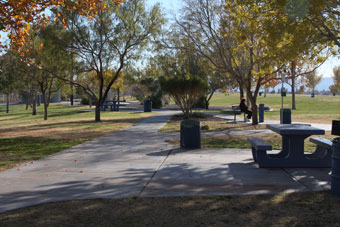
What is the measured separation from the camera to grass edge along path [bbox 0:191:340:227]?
4707mm

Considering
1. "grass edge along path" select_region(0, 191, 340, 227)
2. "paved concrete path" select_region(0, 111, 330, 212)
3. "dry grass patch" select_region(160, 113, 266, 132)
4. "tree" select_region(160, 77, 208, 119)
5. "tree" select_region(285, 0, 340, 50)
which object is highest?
"tree" select_region(285, 0, 340, 50)

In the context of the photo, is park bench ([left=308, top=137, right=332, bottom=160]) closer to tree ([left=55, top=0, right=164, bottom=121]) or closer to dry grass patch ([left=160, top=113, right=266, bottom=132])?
dry grass patch ([left=160, top=113, right=266, bottom=132])

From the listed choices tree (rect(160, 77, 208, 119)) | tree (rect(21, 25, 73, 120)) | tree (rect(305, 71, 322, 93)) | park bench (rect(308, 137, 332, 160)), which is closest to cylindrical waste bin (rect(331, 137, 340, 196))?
park bench (rect(308, 137, 332, 160))

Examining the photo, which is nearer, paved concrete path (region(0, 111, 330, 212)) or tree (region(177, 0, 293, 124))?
paved concrete path (region(0, 111, 330, 212))

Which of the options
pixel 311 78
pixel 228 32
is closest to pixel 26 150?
pixel 228 32

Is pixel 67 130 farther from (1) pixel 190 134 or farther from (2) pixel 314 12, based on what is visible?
(2) pixel 314 12

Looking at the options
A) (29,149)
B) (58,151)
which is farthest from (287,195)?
(29,149)

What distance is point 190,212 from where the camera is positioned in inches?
200

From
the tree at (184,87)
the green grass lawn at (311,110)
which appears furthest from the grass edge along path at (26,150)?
the green grass lawn at (311,110)

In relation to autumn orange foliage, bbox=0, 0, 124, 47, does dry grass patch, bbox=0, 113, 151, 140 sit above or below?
below

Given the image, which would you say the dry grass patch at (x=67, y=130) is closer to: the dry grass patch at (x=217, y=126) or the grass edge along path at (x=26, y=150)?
the grass edge along path at (x=26, y=150)

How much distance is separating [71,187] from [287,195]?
12.0ft

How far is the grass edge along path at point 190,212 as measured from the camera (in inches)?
185

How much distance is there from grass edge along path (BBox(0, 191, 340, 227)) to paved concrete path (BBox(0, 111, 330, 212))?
328mm
